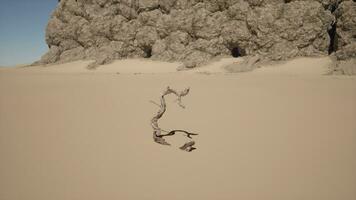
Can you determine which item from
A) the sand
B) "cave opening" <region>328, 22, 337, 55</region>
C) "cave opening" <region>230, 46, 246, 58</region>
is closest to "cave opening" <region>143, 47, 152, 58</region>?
"cave opening" <region>230, 46, 246, 58</region>

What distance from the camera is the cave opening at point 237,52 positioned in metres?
19.9

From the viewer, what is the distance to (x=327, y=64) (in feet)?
50.5

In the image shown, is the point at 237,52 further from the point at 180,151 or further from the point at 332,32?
the point at 180,151

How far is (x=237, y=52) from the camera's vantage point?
67.4 feet

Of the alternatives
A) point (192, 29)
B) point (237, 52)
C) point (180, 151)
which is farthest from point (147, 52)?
point (180, 151)

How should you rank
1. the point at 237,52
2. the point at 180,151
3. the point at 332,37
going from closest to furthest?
the point at 180,151, the point at 332,37, the point at 237,52

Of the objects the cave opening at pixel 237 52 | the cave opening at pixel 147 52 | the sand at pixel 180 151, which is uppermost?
the cave opening at pixel 147 52

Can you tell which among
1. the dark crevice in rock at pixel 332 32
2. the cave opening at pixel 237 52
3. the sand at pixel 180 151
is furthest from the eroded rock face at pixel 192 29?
the sand at pixel 180 151

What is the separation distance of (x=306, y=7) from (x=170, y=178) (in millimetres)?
17990

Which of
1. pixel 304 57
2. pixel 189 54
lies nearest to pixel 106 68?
pixel 189 54

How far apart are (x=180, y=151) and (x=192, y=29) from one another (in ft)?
57.5

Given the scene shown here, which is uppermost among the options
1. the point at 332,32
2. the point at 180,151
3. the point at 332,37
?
the point at 332,32

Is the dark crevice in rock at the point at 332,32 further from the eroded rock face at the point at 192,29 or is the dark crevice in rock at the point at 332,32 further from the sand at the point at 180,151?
the sand at the point at 180,151

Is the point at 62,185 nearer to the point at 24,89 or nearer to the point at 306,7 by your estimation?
the point at 24,89
